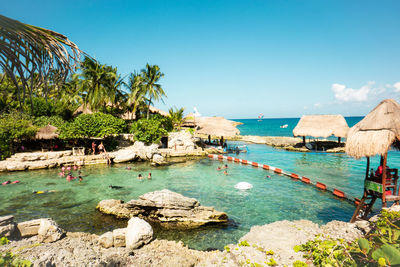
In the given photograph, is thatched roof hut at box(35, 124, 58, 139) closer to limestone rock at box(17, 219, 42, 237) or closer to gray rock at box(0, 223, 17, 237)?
limestone rock at box(17, 219, 42, 237)

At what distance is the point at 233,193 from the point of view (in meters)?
13.9

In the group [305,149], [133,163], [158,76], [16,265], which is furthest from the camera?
[158,76]

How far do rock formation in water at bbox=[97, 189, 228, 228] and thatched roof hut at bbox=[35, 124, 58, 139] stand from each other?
14801 mm

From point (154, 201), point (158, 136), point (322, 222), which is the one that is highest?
point (158, 136)

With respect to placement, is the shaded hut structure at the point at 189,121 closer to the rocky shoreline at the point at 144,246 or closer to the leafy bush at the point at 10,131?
the leafy bush at the point at 10,131

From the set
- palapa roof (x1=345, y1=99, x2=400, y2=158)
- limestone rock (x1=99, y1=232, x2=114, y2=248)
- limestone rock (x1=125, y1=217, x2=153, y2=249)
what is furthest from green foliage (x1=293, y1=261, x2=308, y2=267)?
limestone rock (x1=99, y1=232, x2=114, y2=248)

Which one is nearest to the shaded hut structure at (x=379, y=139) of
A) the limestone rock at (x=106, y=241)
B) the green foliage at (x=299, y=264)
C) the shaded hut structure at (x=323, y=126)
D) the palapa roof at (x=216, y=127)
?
the green foliage at (x=299, y=264)

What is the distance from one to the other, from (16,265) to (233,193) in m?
11.7

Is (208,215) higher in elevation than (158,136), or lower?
lower

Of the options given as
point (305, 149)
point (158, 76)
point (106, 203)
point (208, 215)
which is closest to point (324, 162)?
point (305, 149)

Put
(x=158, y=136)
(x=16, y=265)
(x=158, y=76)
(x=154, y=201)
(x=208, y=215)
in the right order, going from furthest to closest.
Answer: (x=158, y=76), (x=158, y=136), (x=154, y=201), (x=208, y=215), (x=16, y=265)

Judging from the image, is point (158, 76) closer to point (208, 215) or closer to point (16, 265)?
point (208, 215)

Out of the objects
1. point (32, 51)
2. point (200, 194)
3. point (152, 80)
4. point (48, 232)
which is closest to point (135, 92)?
point (152, 80)

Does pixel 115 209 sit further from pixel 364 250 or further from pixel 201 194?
pixel 364 250
